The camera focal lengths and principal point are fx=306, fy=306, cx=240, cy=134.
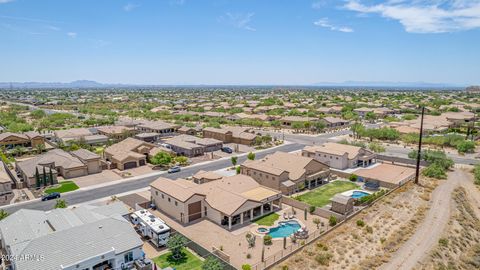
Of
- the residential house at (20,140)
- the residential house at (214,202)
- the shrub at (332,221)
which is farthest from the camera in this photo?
the residential house at (20,140)

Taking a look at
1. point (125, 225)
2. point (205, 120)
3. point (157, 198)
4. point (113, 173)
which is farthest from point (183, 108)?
point (125, 225)

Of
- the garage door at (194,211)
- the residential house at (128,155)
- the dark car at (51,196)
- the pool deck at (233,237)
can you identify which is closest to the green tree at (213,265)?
the pool deck at (233,237)

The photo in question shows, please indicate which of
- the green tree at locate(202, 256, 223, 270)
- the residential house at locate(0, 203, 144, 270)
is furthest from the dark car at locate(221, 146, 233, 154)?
the green tree at locate(202, 256, 223, 270)

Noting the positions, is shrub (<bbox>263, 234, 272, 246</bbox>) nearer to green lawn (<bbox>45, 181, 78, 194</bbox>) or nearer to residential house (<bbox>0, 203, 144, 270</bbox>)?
residential house (<bbox>0, 203, 144, 270</bbox>)

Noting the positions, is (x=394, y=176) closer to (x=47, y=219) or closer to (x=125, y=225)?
(x=125, y=225)

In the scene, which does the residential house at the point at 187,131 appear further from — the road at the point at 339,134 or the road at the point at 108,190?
the road at the point at 108,190
